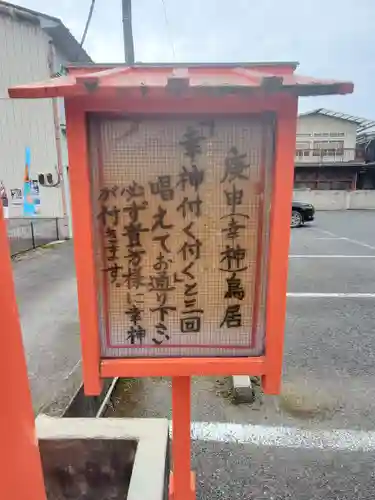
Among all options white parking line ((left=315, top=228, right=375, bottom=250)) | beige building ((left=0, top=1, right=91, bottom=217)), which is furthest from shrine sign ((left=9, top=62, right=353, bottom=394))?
white parking line ((left=315, top=228, right=375, bottom=250))

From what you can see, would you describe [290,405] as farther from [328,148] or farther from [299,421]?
[328,148]

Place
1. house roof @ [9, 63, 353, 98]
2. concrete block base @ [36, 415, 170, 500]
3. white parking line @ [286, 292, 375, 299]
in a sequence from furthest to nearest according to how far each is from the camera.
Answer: white parking line @ [286, 292, 375, 299]
concrete block base @ [36, 415, 170, 500]
house roof @ [9, 63, 353, 98]

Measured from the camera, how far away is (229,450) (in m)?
2.84

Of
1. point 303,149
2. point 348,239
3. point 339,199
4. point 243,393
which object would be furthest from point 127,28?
point 303,149

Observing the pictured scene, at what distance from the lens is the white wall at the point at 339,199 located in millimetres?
24484

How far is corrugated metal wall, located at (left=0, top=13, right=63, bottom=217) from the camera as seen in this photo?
A: 9.58 m

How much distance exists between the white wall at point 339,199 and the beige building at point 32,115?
1786 centimetres

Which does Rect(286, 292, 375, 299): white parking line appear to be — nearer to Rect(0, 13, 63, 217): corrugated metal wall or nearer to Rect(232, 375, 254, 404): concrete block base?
Rect(232, 375, 254, 404): concrete block base

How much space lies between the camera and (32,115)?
10.4 m

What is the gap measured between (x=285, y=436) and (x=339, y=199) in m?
24.4

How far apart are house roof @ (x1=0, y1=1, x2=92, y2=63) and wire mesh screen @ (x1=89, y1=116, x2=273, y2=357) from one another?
350 inches

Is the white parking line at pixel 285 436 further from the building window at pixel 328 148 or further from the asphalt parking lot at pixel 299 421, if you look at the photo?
the building window at pixel 328 148

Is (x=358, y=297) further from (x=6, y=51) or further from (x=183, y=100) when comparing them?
(x=6, y=51)

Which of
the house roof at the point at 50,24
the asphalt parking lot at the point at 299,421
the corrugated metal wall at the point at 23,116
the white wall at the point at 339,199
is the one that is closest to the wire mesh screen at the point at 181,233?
the asphalt parking lot at the point at 299,421
